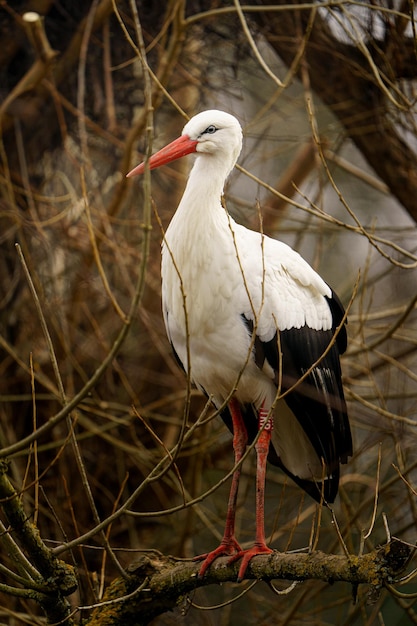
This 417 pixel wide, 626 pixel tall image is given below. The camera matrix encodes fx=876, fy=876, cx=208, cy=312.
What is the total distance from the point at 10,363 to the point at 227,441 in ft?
4.99

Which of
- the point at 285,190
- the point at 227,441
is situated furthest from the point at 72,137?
the point at 227,441

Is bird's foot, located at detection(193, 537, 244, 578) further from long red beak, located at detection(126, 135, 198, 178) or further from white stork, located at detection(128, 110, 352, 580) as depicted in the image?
long red beak, located at detection(126, 135, 198, 178)

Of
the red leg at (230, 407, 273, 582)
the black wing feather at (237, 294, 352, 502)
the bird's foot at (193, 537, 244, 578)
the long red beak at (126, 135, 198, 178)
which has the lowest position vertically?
the bird's foot at (193, 537, 244, 578)

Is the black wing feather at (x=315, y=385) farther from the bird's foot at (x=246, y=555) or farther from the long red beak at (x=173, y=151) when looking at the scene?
the long red beak at (x=173, y=151)

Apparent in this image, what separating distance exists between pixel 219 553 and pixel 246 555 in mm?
189

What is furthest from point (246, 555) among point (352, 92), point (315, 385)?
point (352, 92)

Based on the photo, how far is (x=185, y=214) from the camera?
3543 millimetres

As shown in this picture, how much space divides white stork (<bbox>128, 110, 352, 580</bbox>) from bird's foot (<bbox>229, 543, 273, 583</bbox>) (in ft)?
0.06

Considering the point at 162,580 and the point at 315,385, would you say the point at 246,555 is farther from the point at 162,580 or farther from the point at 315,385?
the point at 315,385

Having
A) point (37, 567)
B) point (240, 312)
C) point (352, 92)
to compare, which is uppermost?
point (352, 92)

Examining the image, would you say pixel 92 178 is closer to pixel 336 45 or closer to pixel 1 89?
pixel 1 89

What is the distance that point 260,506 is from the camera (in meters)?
3.56

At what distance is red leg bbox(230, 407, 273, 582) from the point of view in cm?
317

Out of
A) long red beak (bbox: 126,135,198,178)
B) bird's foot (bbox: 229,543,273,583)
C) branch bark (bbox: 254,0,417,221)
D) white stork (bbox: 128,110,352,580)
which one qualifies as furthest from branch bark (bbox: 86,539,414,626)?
branch bark (bbox: 254,0,417,221)
